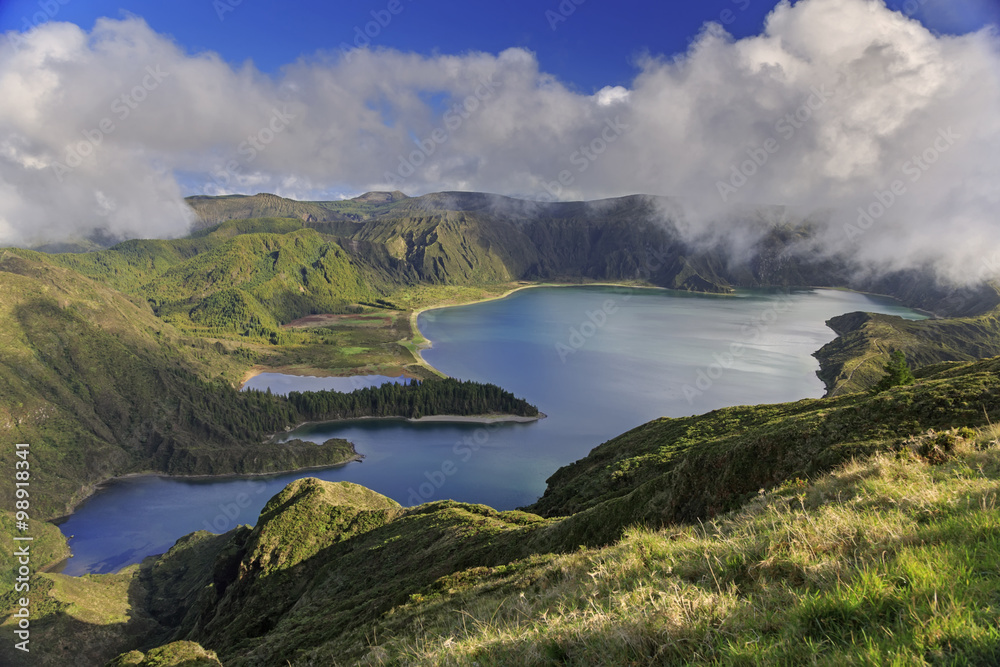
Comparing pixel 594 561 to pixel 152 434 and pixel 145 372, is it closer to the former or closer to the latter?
pixel 152 434

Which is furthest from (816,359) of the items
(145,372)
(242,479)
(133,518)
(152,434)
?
(145,372)

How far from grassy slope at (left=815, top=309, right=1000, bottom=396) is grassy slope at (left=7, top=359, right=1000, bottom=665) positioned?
11621cm

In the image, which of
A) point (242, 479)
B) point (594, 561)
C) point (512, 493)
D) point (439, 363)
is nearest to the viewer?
point (594, 561)

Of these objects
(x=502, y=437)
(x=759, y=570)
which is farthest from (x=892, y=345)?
(x=759, y=570)

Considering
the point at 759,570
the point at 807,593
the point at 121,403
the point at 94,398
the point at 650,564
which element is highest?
the point at 807,593

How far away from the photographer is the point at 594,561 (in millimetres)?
8383

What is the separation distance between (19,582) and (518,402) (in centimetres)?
9109

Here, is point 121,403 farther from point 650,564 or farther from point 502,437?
point 650,564

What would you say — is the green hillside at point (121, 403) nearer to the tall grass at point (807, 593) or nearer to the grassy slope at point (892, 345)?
the grassy slope at point (892, 345)

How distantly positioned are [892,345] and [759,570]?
188 meters

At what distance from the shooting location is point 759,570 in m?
5.36

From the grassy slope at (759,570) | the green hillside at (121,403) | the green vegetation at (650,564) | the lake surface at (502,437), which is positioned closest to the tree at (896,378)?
the green vegetation at (650,564)

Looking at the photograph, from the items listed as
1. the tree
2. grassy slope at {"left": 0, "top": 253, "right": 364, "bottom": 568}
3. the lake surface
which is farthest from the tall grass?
grassy slope at {"left": 0, "top": 253, "right": 364, "bottom": 568}

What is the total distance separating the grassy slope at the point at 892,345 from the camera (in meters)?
126
